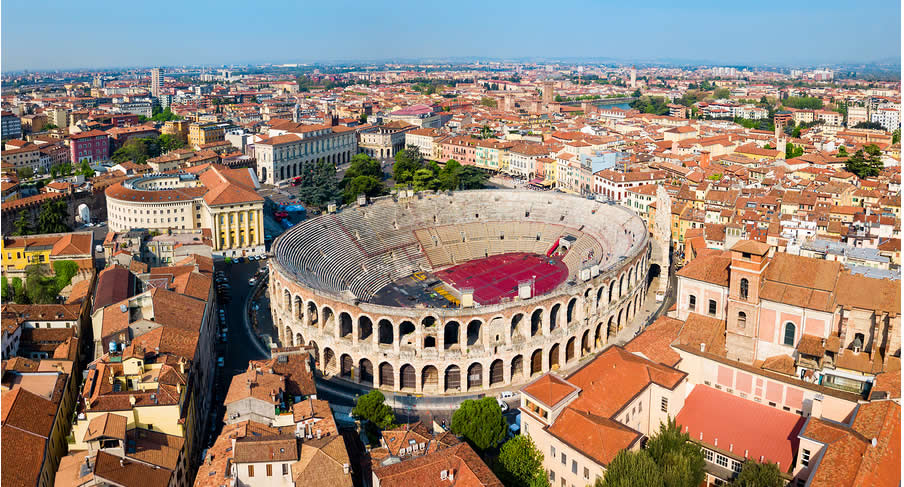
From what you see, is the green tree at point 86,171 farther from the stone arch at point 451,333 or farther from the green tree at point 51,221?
the stone arch at point 451,333

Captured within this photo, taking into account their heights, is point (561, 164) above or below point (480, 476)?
above

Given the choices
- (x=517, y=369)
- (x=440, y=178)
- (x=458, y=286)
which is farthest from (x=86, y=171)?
(x=517, y=369)

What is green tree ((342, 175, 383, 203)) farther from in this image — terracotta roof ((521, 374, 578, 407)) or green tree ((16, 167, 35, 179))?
terracotta roof ((521, 374, 578, 407))

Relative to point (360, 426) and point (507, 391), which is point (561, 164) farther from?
point (360, 426)

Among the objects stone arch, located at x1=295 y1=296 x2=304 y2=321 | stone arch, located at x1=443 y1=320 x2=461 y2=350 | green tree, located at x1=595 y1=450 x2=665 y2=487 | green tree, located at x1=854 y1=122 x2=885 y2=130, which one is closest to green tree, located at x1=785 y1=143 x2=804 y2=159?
green tree, located at x1=854 y1=122 x2=885 y2=130

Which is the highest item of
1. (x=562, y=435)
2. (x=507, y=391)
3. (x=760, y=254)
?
(x=760, y=254)

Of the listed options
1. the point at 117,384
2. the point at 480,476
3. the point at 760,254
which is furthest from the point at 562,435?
the point at 117,384

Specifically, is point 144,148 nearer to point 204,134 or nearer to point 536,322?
point 204,134
